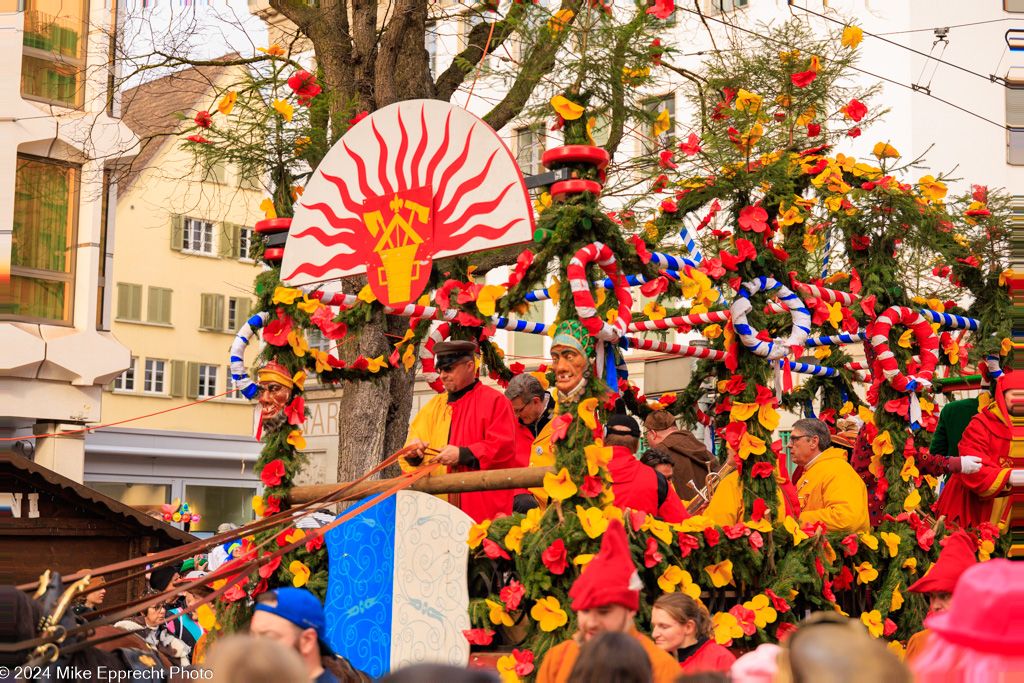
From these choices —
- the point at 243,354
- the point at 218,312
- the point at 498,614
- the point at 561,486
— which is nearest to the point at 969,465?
the point at 561,486

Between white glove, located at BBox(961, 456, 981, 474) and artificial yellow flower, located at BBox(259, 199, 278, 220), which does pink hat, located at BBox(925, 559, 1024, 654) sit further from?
artificial yellow flower, located at BBox(259, 199, 278, 220)

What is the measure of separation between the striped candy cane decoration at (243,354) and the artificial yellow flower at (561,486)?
8.37 ft

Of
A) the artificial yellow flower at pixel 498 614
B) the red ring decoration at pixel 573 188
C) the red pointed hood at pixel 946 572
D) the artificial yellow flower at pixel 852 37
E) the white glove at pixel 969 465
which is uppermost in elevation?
the artificial yellow flower at pixel 852 37

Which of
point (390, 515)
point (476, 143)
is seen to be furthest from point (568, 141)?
point (390, 515)

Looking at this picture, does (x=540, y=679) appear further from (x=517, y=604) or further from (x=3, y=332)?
(x=3, y=332)

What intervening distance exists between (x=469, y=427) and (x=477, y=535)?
1.15 metres

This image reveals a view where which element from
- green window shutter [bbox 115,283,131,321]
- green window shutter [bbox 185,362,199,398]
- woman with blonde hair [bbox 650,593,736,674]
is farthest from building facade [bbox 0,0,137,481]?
woman with blonde hair [bbox 650,593,736,674]

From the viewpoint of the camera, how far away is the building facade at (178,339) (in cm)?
2817

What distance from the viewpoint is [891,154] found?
9297 millimetres

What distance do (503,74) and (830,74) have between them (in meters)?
3.23

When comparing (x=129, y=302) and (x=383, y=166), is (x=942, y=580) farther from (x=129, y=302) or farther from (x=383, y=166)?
(x=129, y=302)

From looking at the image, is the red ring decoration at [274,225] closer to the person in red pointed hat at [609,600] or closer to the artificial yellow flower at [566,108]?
the artificial yellow flower at [566,108]

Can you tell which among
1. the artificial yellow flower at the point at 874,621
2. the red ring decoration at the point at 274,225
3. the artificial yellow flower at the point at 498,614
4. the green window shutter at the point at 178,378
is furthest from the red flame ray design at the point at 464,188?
the green window shutter at the point at 178,378

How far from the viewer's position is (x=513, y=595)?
20.4ft
